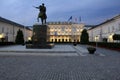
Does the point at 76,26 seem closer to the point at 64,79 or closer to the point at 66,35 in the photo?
the point at 66,35

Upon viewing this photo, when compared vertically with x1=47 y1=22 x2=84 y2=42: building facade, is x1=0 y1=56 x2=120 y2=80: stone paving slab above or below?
below

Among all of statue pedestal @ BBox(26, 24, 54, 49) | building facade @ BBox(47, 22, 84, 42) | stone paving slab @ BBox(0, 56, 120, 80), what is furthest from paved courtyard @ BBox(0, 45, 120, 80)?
building facade @ BBox(47, 22, 84, 42)

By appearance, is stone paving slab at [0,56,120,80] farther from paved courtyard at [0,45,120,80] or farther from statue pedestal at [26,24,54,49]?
statue pedestal at [26,24,54,49]

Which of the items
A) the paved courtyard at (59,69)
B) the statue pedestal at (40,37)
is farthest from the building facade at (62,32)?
the paved courtyard at (59,69)

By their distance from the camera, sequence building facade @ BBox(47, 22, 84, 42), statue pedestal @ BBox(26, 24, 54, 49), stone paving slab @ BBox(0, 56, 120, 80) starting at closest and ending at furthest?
stone paving slab @ BBox(0, 56, 120, 80), statue pedestal @ BBox(26, 24, 54, 49), building facade @ BBox(47, 22, 84, 42)

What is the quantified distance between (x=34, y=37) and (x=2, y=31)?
2648 centimetres

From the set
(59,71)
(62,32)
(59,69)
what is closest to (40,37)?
(59,69)

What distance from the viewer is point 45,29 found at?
2670 cm

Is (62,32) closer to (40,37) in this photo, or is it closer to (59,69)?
(40,37)

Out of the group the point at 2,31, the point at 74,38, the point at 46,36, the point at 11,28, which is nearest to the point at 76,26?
the point at 74,38

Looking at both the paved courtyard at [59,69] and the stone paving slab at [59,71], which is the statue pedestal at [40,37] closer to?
the paved courtyard at [59,69]

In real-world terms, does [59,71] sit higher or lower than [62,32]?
lower

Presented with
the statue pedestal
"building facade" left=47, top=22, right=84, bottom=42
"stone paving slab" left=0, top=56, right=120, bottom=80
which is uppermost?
"building facade" left=47, top=22, right=84, bottom=42

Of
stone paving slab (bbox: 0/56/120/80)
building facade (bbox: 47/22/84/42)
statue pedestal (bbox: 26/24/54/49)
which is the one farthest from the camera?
building facade (bbox: 47/22/84/42)
